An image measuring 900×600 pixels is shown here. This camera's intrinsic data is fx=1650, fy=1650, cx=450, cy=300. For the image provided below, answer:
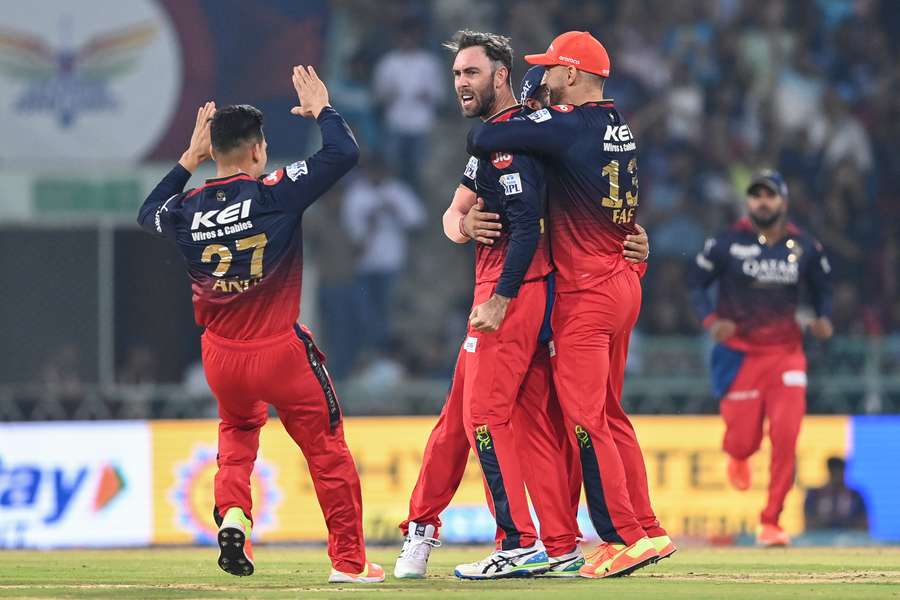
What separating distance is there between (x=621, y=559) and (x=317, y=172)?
7.24 feet

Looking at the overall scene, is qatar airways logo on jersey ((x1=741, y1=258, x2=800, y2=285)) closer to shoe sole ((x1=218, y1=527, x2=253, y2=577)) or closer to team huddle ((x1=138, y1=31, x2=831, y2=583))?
team huddle ((x1=138, y1=31, x2=831, y2=583))

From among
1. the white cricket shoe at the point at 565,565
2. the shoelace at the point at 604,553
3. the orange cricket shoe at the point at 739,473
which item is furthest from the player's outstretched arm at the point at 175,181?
the orange cricket shoe at the point at 739,473

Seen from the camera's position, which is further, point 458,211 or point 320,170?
point 458,211

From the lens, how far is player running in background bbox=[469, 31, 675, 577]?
7445 millimetres

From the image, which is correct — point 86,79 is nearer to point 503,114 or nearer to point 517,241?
point 503,114

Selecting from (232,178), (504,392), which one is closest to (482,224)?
(504,392)

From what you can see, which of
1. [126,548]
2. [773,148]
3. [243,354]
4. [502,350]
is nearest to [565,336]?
[502,350]

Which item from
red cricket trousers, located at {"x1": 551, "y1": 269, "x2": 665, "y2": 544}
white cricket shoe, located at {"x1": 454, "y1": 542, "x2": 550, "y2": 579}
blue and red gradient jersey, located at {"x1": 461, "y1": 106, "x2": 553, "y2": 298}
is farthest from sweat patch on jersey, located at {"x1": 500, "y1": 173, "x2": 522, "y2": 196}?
white cricket shoe, located at {"x1": 454, "y1": 542, "x2": 550, "y2": 579}

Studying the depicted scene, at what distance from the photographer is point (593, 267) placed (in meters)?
7.60

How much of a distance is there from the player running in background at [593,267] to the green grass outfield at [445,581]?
0.29m

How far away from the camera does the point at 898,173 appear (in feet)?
59.9

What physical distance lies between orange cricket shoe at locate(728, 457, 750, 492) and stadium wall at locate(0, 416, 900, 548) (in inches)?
39.3

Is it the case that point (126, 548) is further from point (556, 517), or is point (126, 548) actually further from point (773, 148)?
point (773, 148)

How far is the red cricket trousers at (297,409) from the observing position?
731 centimetres
